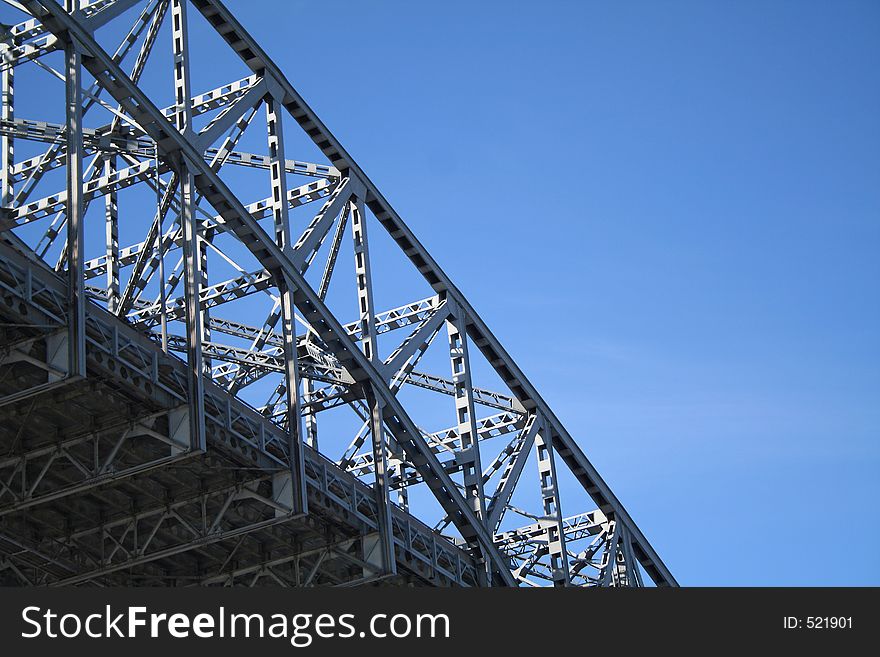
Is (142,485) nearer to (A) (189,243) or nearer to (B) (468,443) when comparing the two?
(A) (189,243)

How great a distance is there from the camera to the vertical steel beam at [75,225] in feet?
91.9

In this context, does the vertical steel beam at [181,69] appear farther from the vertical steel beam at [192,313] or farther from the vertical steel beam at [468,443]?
the vertical steel beam at [468,443]

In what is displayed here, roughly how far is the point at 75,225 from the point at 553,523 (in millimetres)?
19614

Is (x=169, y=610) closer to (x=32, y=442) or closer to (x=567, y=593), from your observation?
(x=567, y=593)

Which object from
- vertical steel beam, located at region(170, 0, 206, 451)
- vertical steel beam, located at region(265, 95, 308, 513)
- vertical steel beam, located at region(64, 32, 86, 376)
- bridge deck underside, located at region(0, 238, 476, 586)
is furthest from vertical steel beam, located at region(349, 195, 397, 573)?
vertical steel beam, located at region(64, 32, 86, 376)

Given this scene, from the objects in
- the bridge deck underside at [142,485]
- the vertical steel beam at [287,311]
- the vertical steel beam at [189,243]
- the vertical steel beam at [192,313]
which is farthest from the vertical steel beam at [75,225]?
the vertical steel beam at [287,311]

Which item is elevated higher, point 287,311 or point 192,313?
point 287,311

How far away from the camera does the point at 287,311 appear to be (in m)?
35.4

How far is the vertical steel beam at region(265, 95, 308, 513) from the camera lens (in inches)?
1330

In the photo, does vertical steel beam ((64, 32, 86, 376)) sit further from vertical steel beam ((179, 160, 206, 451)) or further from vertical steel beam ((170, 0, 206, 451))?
vertical steel beam ((179, 160, 206, 451))

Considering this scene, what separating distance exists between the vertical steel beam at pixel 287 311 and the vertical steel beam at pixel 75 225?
6444 millimetres

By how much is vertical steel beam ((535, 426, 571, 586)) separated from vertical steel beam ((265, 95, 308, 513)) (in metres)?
11.0

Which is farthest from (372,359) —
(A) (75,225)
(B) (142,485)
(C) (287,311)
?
(A) (75,225)

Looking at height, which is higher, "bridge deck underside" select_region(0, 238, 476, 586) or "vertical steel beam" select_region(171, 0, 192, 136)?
"vertical steel beam" select_region(171, 0, 192, 136)
